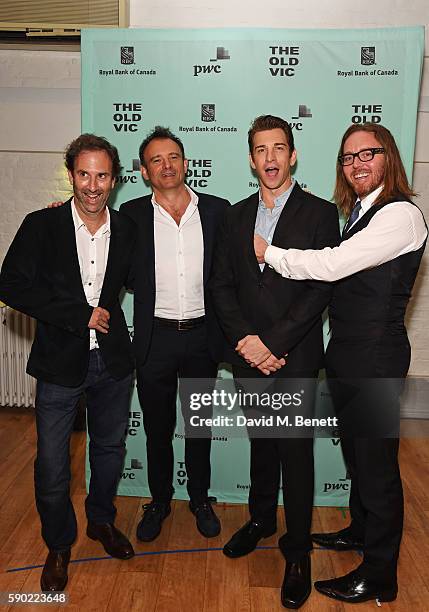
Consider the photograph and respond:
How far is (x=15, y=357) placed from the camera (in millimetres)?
4422

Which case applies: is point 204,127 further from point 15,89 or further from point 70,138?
point 15,89

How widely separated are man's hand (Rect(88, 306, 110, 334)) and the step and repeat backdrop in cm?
97

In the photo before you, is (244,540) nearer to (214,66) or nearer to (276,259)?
(276,259)

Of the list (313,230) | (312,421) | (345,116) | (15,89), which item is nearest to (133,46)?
(345,116)

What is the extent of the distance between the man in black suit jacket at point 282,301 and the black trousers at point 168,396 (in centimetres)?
26

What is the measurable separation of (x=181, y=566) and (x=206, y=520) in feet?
1.02

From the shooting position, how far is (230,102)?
2.98m

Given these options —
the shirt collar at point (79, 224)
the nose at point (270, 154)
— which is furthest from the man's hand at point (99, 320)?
the nose at point (270, 154)

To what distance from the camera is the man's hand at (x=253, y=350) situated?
2387mm

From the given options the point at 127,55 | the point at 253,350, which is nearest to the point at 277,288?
the point at 253,350

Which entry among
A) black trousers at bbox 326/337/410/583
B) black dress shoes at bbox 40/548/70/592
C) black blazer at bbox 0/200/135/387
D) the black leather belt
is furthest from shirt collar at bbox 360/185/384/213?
black dress shoes at bbox 40/548/70/592

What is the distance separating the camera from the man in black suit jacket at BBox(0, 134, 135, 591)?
7.58 feet

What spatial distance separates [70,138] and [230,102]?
1.78 m

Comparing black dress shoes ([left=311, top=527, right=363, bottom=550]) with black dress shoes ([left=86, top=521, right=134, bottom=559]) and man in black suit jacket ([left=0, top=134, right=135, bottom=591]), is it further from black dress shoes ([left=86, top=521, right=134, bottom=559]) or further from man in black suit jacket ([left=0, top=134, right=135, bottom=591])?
man in black suit jacket ([left=0, top=134, right=135, bottom=591])
